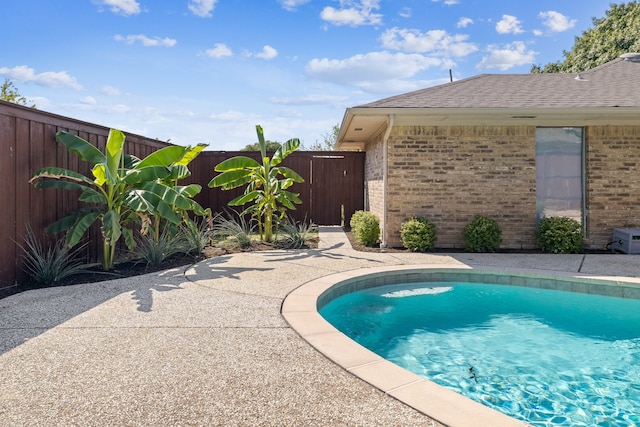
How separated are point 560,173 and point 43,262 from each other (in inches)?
378

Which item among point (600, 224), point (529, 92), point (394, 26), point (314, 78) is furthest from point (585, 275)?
point (314, 78)

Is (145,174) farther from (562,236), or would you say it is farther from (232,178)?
(562,236)

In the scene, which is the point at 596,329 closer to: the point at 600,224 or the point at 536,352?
the point at 536,352

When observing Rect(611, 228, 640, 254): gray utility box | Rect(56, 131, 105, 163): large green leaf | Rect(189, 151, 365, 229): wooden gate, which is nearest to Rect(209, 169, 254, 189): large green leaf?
Rect(56, 131, 105, 163): large green leaf

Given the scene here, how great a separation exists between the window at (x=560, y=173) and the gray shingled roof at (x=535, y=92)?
83cm

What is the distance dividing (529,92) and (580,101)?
1170 mm

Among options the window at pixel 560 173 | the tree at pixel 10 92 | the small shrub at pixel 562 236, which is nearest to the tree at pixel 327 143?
the tree at pixel 10 92

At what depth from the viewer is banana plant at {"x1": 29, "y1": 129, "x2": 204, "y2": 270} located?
586 centimetres

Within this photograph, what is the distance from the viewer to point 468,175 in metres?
8.93

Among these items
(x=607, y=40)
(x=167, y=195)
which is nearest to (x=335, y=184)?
(x=167, y=195)

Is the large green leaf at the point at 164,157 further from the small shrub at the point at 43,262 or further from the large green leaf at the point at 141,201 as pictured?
the small shrub at the point at 43,262

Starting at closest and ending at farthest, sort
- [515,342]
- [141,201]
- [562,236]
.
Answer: [515,342] → [141,201] → [562,236]

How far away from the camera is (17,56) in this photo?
13781 mm

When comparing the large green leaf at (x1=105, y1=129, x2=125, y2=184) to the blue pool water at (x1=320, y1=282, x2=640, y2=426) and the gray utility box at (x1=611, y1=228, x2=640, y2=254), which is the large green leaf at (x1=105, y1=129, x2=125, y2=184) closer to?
the blue pool water at (x1=320, y1=282, x2=640, y2=426)
